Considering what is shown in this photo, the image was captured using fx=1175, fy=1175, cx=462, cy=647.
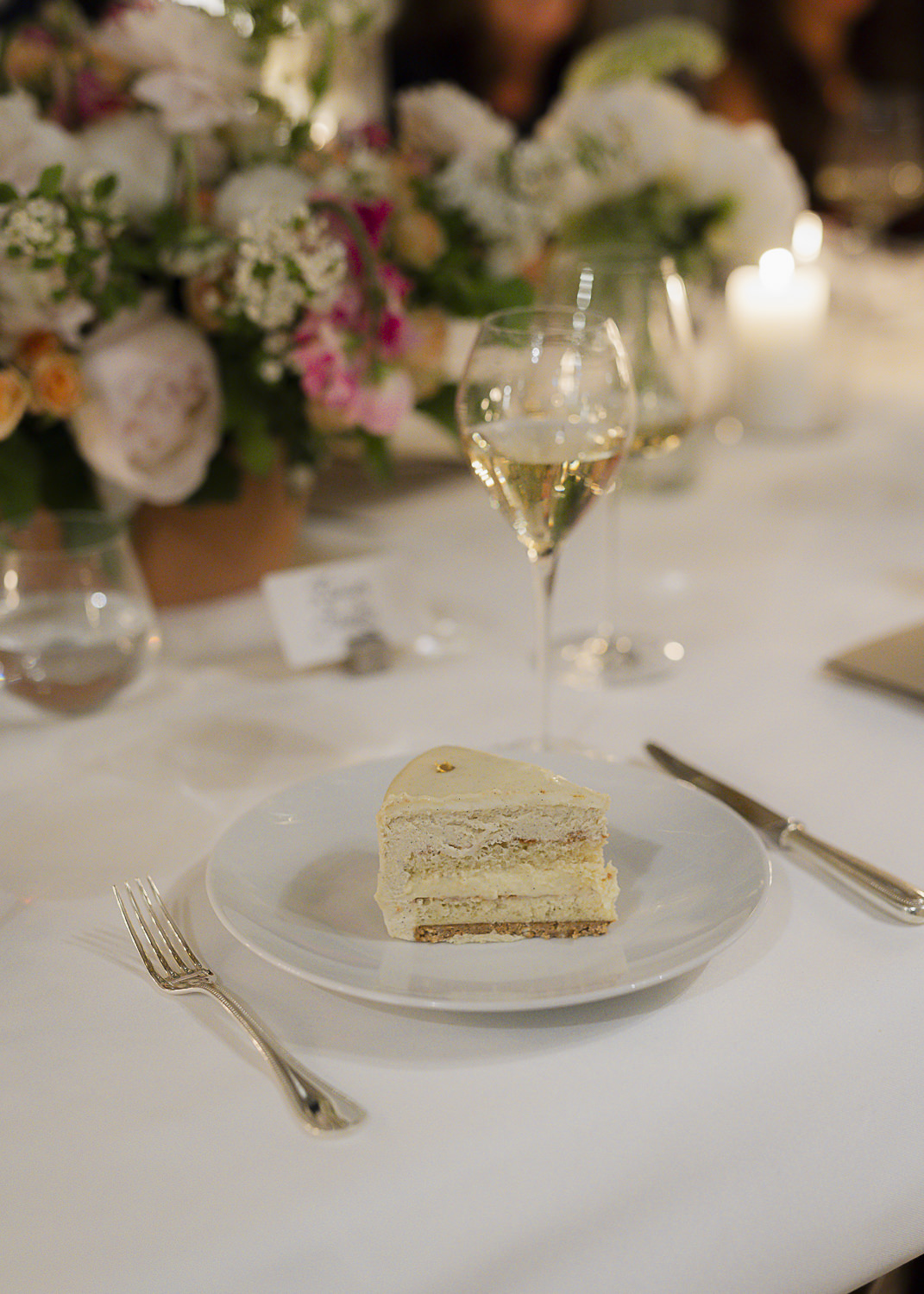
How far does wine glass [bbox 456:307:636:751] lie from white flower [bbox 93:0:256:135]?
0.41 metres

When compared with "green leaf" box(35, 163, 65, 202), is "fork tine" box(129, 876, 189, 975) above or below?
below

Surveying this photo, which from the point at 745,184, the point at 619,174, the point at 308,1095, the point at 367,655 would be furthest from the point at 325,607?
the point at 745,184

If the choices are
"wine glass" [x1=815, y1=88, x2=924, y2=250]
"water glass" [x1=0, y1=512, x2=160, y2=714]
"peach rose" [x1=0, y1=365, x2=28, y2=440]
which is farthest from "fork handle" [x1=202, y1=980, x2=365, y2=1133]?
"wine glass" [x1=815, y1=88, x2=924, y2=250]

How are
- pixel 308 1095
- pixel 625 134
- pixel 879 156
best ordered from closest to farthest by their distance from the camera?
pixel 308 1095 < pixel 625 134 < pixel 879 156

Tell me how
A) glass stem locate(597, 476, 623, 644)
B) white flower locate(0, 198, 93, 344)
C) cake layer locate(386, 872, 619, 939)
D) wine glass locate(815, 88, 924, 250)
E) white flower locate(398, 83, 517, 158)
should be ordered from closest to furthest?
cake layer locate(386, 872, 619, 939) → white flower locate(0, 198, 93, 344) → glass stem locate(597, 476, 623, 644) → white flower locate(398, 83, 517, 158) → wine glass locate(815, 88, 924, 250)

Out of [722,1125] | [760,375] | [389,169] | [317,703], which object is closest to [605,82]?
[760,375]

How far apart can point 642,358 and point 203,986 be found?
0.75 m

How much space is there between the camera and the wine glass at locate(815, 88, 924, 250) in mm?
2529

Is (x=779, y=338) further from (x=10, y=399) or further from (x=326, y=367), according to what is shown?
(x=10, y=399)

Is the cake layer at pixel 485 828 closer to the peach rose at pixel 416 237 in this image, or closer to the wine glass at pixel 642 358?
the wine glass at pixel 642 358

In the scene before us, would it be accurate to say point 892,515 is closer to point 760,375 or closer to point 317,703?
point 760,375

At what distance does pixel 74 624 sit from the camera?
1048 millimetres

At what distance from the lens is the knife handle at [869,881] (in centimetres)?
71

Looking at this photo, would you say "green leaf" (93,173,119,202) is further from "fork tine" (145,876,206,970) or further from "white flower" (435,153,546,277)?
"fork tine" (145,876,206,970)
